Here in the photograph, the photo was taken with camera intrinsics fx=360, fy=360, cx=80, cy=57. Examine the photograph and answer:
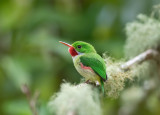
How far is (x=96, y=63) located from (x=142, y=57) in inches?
11.4

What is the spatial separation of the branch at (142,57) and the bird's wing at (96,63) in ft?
0.42

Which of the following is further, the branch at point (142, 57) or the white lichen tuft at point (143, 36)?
the white lichen tuft at point (143, 36)

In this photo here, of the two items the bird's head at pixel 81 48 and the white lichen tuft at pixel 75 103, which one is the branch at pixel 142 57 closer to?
the bird's head at pixel 81 48

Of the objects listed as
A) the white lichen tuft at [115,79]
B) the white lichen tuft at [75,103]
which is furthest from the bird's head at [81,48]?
the white lichen tuft at [75,103]

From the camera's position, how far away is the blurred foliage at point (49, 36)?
3.49m

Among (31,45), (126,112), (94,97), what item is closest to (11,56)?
(31,45)

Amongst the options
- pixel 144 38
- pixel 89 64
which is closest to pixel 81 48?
pixel 89 64

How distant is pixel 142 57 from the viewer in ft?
6.50

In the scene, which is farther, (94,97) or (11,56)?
(11,56)

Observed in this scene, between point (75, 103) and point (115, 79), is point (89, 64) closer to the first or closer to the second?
point (115, 79)

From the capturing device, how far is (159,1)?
3.42m

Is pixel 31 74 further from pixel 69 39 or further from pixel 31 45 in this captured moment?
pixel 69 39

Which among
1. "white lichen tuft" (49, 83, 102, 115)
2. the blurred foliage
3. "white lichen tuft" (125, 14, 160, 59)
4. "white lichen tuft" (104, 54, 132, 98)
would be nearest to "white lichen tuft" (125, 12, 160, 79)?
"white lichen tuft" (125, 14, 160, 59)

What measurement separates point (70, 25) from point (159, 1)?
1.00m
